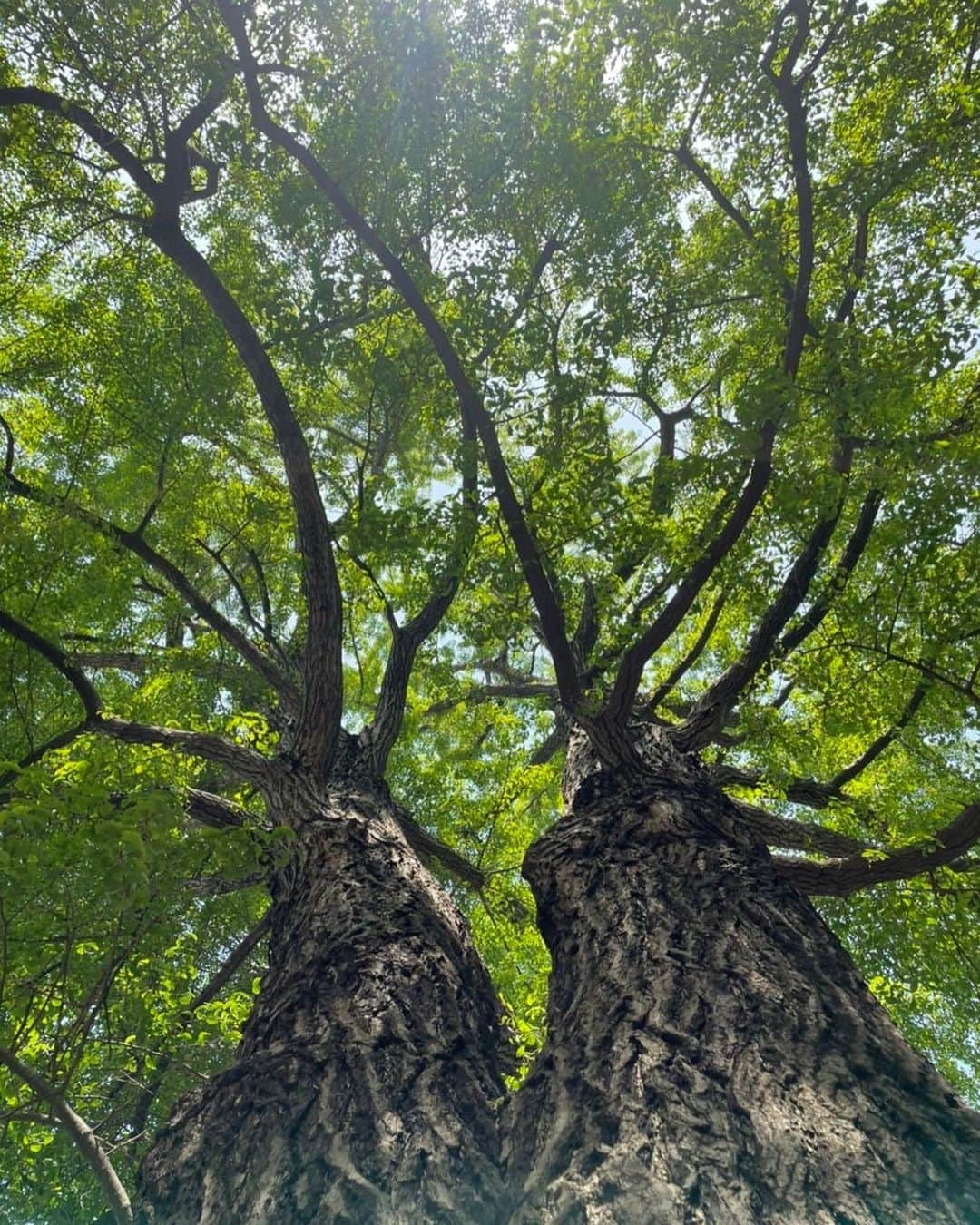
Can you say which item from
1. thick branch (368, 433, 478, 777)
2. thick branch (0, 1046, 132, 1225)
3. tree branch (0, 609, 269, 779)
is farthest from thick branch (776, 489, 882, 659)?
thick branch (0, 1046, 132, 1225)

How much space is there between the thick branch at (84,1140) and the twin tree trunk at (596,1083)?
13 cm

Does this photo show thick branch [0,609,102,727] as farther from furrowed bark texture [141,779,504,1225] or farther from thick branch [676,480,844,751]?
thick branch [676,480,844,751]

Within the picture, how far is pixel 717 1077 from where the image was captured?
2207 mm

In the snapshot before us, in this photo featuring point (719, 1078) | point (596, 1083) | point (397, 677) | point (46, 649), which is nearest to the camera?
point (719, 1078)

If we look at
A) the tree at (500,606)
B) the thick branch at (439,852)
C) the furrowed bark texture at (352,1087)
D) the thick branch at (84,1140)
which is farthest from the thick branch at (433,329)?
the thick branch at (84,1140)

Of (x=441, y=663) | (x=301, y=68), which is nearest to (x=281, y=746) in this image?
(x=441, y=663)

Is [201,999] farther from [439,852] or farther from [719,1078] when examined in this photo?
[719,1078]

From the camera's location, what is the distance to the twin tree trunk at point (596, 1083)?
1.87 metres

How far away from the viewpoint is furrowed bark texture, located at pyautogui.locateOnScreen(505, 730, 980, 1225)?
1.80m

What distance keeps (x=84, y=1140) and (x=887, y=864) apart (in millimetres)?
4240

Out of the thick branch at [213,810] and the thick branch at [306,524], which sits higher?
the thick branch at [306,524]

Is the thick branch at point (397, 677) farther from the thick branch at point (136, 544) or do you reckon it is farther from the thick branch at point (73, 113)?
the thick branch at point (73, 113)

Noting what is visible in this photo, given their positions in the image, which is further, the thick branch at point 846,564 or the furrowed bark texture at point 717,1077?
the thick branch at point 846,564

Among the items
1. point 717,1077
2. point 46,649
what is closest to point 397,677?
point 46,649
